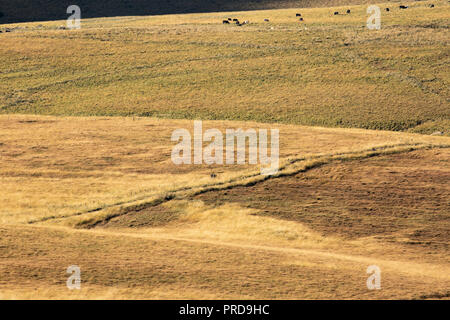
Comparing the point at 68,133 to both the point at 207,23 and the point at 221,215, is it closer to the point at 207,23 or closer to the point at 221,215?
the point at 221,215

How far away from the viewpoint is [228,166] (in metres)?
51.6

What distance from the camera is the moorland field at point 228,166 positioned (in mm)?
30062

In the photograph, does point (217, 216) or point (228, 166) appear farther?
point (228, 166)

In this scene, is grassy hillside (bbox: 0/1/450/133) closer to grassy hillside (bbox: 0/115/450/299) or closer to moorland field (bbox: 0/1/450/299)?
moorland field (bbox: 0/1/450/299)

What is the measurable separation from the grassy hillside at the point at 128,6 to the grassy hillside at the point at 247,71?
1943 inches

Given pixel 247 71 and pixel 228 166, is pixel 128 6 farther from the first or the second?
pixel 228 166

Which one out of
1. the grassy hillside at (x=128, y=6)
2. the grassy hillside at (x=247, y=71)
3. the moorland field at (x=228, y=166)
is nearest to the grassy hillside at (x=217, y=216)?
the moorland field at (x=228, y=166)

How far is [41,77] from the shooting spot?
276 feet

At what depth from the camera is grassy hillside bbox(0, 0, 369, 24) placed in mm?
155750

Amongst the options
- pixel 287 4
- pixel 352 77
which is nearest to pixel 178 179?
pixel 352 77

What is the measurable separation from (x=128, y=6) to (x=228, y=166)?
117146mm

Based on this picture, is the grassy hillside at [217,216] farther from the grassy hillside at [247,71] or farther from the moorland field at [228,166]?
the grassy hillside at [247,71]

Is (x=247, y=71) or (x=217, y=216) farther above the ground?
(x=247, y=71)

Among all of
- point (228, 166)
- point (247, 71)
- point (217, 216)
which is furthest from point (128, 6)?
point (217, 216)
